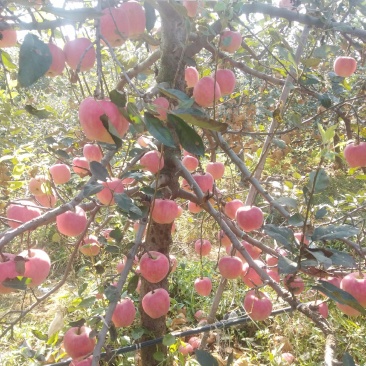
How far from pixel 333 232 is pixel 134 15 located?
60 cm

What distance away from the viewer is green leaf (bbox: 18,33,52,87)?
0.47 meters

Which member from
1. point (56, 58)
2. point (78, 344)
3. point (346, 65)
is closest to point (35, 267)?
point (78, 344)

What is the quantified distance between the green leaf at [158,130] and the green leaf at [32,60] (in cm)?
15

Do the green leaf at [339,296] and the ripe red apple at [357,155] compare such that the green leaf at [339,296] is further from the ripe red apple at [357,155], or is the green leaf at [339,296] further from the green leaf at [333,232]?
the ripe red apple at [357,155]

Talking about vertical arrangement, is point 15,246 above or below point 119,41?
below

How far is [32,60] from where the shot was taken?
48 cm

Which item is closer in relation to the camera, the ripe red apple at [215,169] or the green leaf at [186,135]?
the green leaf at [186,135]

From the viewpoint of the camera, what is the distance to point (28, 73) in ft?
1.55

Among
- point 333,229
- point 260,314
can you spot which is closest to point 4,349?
point 260,314

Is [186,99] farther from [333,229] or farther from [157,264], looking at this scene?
[157,264]

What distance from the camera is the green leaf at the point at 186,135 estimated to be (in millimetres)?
436

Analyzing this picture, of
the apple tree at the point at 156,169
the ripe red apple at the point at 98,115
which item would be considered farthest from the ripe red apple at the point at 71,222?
the ripe red apple at the point at 98,115

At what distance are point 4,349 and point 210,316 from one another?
1.26 metres

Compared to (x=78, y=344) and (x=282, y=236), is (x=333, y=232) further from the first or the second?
(x=78, y=344)
